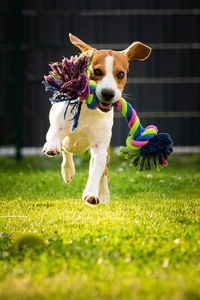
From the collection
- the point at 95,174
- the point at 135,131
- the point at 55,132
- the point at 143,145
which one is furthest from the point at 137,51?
the point at 95,174

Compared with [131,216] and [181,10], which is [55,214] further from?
[181,10]

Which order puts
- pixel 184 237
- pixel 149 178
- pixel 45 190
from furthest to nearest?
pixel 149 178 < pixel 45 190 < pixel 184 237

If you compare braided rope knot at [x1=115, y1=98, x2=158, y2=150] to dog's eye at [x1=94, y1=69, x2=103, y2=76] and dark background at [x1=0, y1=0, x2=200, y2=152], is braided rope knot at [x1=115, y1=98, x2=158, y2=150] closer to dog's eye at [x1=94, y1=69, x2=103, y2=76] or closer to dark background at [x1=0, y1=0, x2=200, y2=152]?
dog's eye at [x1=94, y1=69, x2=103, y2=76]

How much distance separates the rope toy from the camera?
10.6ft

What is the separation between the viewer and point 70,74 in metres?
3.28

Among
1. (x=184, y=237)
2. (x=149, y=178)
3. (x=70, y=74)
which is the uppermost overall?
(x=70, y=74)

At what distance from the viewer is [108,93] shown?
3139mm

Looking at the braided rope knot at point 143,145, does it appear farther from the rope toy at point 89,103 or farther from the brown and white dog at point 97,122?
the brown and white dog at point 97,122

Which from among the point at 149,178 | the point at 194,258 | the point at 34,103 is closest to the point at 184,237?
the point at 194,258

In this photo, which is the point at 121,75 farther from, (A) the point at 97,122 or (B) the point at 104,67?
(A) the point at 97,122

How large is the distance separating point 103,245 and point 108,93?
113cm

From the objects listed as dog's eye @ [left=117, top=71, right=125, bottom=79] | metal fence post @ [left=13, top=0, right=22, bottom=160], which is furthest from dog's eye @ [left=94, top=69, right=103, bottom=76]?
metal fence post @ [left=13, top=0, right=22, bottom=160]

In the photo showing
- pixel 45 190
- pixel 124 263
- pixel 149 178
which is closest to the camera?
pixel 124 263

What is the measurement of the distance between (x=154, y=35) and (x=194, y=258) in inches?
269
